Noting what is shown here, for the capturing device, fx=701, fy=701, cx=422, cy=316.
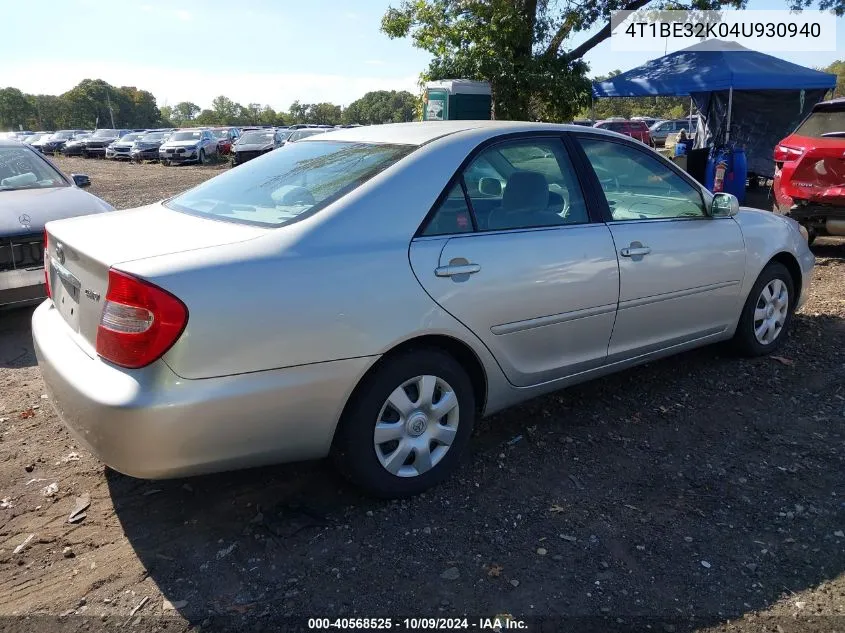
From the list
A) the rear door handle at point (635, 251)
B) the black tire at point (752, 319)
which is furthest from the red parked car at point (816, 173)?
the rear door handle at point (635, 251)

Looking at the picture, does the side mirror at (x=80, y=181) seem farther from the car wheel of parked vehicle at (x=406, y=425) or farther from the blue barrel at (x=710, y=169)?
the blue barrel at (x=710, y=169)

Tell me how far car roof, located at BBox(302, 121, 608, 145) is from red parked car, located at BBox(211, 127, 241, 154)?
101 feet

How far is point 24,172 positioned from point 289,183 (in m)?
4.50

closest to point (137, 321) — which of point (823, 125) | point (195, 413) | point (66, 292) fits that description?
point (195, 413)

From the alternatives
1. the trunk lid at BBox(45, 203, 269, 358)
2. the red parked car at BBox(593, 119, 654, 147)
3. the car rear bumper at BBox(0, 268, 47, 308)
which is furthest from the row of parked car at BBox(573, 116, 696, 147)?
the trunk lid at BBox(45, 203, 269, 358)

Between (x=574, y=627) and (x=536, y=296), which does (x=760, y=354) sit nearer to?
(x=536, y=296)

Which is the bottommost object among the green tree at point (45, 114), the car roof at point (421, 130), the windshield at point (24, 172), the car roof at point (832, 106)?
the windshield at point (24, 172)

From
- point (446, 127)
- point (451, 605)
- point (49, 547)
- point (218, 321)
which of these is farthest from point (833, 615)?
point (49, 547)

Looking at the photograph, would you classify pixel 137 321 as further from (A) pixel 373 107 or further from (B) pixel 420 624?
(A) pixel 373 107

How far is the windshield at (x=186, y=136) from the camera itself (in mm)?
32000

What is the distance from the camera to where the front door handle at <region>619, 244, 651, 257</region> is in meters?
3.65

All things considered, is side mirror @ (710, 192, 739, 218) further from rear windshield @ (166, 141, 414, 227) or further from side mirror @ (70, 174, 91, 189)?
side mirror @ (70, 174, 91, 189)

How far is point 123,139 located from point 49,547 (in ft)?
124

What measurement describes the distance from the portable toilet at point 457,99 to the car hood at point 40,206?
1136 centimetres
